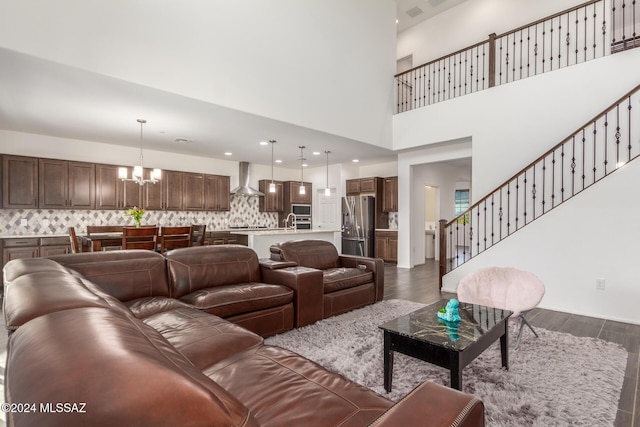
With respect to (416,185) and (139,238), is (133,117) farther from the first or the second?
(416,185)

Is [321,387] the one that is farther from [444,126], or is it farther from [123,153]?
[123,153]

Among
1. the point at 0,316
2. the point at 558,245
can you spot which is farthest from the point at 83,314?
the point at 558,245

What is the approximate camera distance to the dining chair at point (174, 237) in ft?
14.6

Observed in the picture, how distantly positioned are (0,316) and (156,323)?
3.21 m

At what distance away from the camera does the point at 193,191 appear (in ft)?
24.2

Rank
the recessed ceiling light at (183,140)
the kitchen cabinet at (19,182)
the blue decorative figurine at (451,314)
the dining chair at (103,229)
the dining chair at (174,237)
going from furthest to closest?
the recessed ceiling light at (183,140)
the kitchen cabinet at (19,182)
the dining chair at (103,229)
the dining chair at (174,237)
the blue decorative figurine at (451,314)

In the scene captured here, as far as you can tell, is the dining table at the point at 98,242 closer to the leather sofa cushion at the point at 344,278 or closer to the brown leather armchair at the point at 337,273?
the brown leather armchair at the point at 337,273

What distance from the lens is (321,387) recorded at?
53.1 inches

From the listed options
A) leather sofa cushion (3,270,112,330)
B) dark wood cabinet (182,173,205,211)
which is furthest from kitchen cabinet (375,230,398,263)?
leather sofa cushion (3,270,112,330)

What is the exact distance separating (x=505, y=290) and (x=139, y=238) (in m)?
4.46

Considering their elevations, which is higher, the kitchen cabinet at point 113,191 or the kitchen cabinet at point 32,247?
the kitchen cabinet at point 113,191

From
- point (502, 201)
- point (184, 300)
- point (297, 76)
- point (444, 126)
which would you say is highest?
point (297, 76)

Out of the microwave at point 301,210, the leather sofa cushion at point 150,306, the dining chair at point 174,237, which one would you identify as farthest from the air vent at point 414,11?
the leather sofa cushion at point 150,306

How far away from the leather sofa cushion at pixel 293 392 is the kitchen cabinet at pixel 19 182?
5969mm
